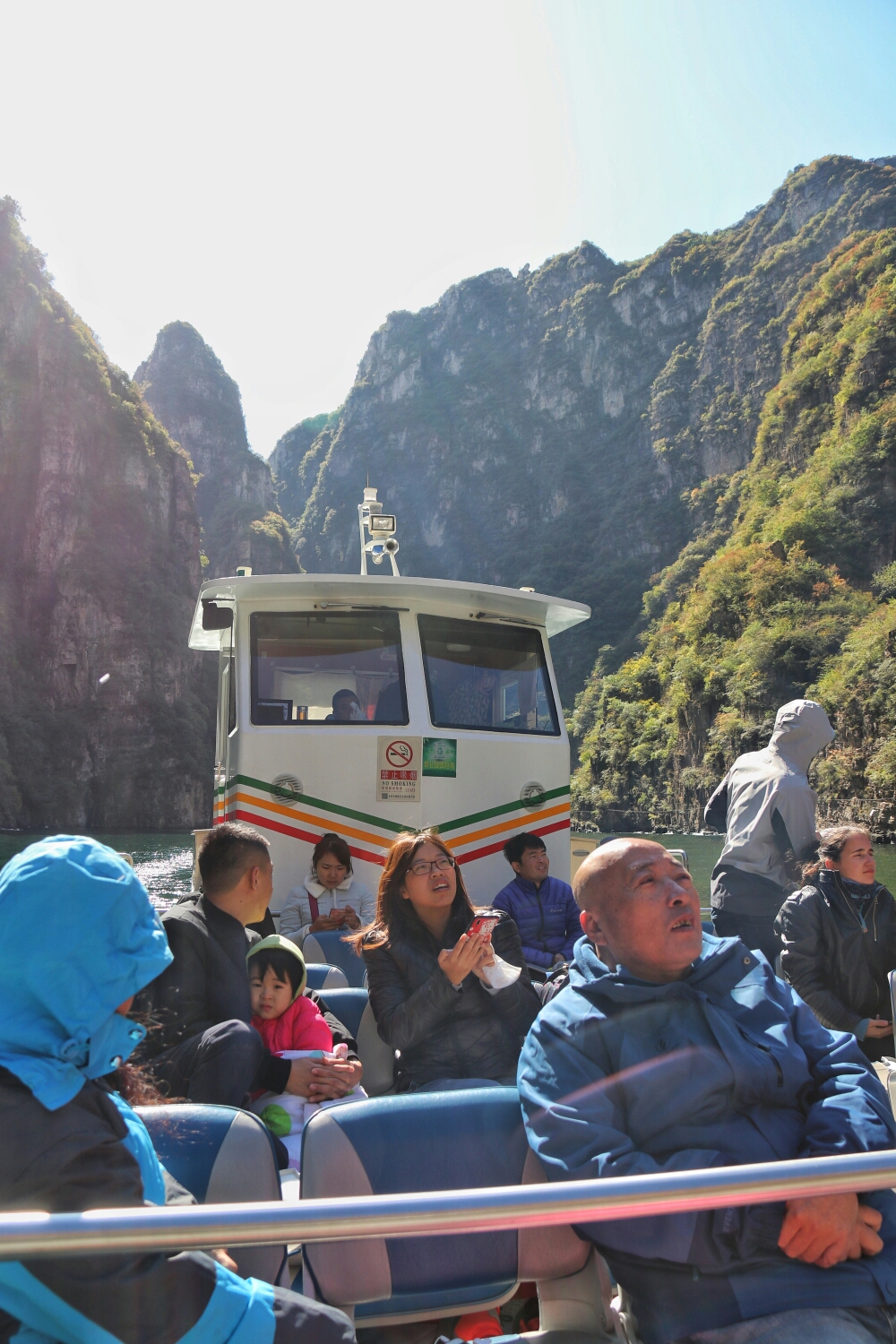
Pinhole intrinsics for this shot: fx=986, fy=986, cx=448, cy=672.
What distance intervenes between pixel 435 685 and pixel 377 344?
17006cm

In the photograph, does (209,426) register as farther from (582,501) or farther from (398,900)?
(398,900)

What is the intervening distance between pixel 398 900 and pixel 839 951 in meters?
1.86

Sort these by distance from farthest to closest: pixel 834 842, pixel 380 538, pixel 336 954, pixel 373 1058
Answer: pixel 380 538
pixel 336 954
pixel 834 842
pixel 373 1058

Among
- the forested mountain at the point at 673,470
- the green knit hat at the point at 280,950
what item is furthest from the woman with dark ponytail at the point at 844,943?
the forested mountain at the point at 673,470

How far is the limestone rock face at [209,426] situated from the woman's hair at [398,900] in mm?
124167

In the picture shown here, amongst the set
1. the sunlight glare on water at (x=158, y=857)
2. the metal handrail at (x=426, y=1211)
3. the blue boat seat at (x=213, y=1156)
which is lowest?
the sunlight glare on water at (x=158, y=857)

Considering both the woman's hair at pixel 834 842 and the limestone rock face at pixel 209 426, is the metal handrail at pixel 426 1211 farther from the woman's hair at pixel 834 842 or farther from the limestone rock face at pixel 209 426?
the limestone rock face at pixel 209 426

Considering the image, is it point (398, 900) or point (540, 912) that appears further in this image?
point (540, 912)

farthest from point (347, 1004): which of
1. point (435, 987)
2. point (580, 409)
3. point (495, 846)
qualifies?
point (580, 409)

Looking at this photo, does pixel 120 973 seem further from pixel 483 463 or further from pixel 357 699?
pixel 483 463

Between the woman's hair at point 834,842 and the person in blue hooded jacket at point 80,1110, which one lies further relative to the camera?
the woman's hair at point 834,842

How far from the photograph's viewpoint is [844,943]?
401cm

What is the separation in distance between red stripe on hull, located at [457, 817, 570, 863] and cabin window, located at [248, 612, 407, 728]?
1005mm

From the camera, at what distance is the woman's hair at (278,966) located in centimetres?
307
